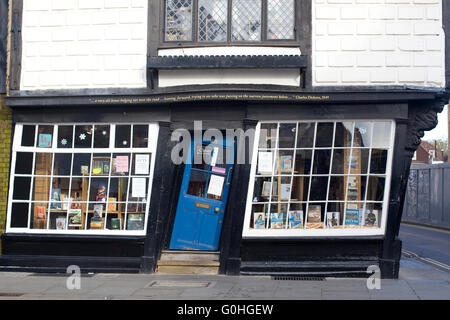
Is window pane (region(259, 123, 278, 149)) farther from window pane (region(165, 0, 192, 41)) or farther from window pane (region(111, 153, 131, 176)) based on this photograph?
window pane (region(111, 153, 131, 176))

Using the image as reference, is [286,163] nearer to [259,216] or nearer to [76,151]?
[259,216]

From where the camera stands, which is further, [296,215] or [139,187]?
[139,187]

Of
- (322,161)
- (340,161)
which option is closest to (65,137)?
(322,161)

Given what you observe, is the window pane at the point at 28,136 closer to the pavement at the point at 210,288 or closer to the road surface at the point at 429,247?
the pavement at the point at 210,288

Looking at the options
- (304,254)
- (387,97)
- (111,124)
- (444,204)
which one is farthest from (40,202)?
(444,204)

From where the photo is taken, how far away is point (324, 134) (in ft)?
32.6

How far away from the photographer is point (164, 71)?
10.1 m

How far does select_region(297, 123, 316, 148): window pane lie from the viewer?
994 centimetres

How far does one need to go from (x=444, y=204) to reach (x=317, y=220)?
1397 cm

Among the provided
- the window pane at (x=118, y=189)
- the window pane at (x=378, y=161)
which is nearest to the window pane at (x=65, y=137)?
the window pane at (x=118, y=189)

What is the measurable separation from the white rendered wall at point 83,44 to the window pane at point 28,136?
777 mm

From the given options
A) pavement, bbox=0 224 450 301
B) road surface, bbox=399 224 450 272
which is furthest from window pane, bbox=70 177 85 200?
road surface, bbox=399 224 450 272

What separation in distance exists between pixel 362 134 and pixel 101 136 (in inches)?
194
